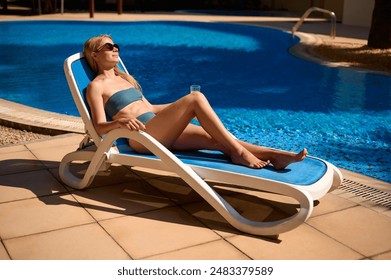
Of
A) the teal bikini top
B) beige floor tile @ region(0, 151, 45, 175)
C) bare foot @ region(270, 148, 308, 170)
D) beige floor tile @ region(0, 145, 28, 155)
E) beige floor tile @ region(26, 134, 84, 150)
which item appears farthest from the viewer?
beige floor tile @ region(26, 134, 84, 150)

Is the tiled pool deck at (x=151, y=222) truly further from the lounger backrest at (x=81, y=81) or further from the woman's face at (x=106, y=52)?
the woman's face at (x=106, y=52)

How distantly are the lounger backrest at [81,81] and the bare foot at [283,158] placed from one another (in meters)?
1.32

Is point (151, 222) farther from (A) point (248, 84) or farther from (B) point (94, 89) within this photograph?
(A) point (248, 84)

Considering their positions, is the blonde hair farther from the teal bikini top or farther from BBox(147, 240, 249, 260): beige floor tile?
BBox(147, 240, 249, 260): beige floor tile

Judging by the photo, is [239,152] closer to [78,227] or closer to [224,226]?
[224,226]

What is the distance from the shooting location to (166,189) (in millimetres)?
4234

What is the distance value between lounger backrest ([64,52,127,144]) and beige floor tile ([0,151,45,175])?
82cm

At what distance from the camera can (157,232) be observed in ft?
11.4

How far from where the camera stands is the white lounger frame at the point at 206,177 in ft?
11.0

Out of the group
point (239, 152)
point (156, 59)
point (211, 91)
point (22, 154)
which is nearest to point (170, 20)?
point (156, 59)

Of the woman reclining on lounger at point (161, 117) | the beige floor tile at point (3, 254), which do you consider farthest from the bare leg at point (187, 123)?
the beige floor tile at point (3, 254)

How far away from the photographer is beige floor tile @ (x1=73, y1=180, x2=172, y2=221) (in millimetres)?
3799

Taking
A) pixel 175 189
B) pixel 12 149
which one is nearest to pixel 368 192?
pixel 175 189

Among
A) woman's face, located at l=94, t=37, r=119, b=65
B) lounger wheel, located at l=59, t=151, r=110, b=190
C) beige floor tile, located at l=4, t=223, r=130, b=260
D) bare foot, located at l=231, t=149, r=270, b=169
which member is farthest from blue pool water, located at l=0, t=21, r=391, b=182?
beige floor tile, located at l=4, t=223, r=130, b=260
